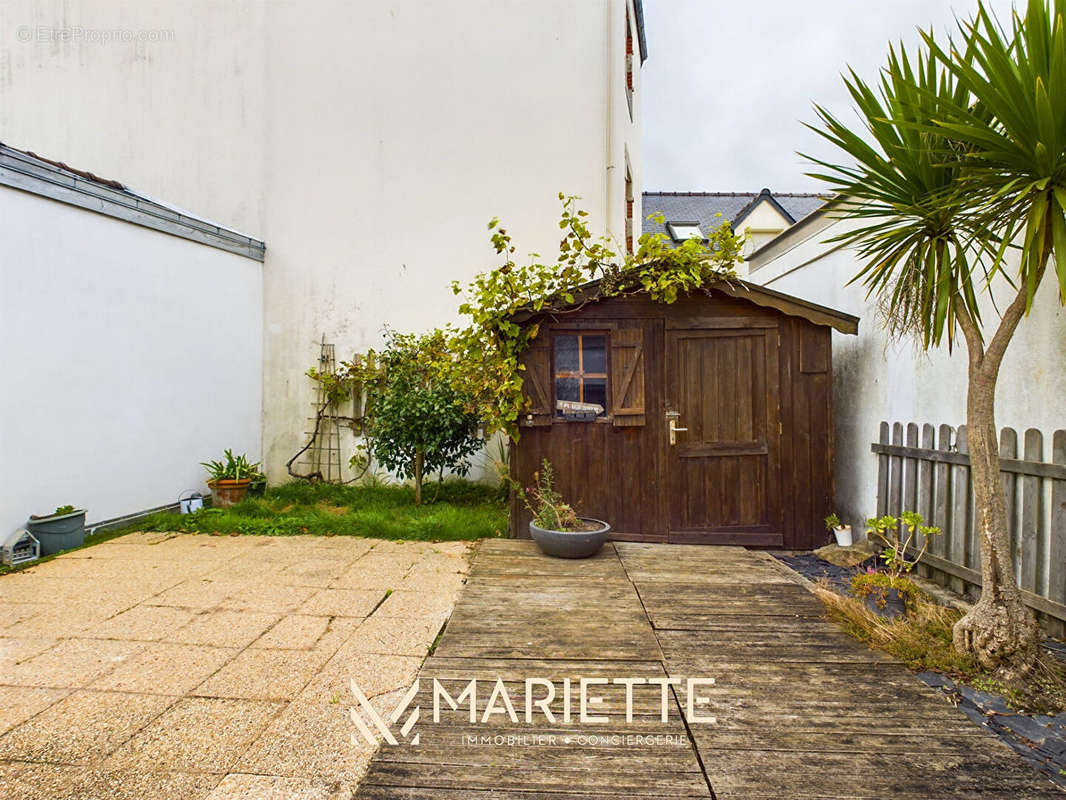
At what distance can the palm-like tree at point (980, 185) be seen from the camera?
7.48ft

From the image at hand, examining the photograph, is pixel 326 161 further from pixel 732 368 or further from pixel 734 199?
pixel 734 199

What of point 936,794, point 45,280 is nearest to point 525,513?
point 936,794

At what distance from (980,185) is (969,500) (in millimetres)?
2047

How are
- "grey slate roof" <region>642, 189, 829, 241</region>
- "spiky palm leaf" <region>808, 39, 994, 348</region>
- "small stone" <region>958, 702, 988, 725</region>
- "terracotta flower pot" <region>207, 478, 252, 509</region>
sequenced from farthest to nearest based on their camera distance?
1. "grey slate roof" <region>642, 189, 829, 241</region>
2. "terracotta flower pot" <region>207, 478, 252, 509</region>
3. "spiky palm leaf" <region>808, 39, 994, 348</region>
4. "small stone" <region>958, 702, 988, 725</region>

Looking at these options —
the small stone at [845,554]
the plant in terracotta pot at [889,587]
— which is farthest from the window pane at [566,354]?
the plant in terracotta pot at [889,587]

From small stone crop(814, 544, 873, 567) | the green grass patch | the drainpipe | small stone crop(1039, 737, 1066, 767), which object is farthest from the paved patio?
the drainpipe

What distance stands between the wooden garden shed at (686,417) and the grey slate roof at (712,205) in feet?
38.5

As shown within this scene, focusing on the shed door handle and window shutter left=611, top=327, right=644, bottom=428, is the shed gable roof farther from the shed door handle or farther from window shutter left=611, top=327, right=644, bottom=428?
the shed door handle

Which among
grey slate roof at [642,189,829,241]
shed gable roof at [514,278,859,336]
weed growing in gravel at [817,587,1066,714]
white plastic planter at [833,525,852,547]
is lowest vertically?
weed growing in gravel at [817,587,1066,714]

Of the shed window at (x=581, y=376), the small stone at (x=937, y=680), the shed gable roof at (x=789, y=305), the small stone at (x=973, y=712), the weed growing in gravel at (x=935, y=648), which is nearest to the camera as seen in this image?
the small stone at (x=973, y=712)

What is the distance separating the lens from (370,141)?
7.62 meters

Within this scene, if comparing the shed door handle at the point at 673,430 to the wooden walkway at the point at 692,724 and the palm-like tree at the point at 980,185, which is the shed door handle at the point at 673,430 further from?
the palm-like tree at the point at 980,185

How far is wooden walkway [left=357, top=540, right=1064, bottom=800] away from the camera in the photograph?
1.92 m

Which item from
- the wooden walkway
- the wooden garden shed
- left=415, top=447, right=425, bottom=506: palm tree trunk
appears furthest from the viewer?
left=415, top=447, right=425, bottom=506: palm tree trunk
